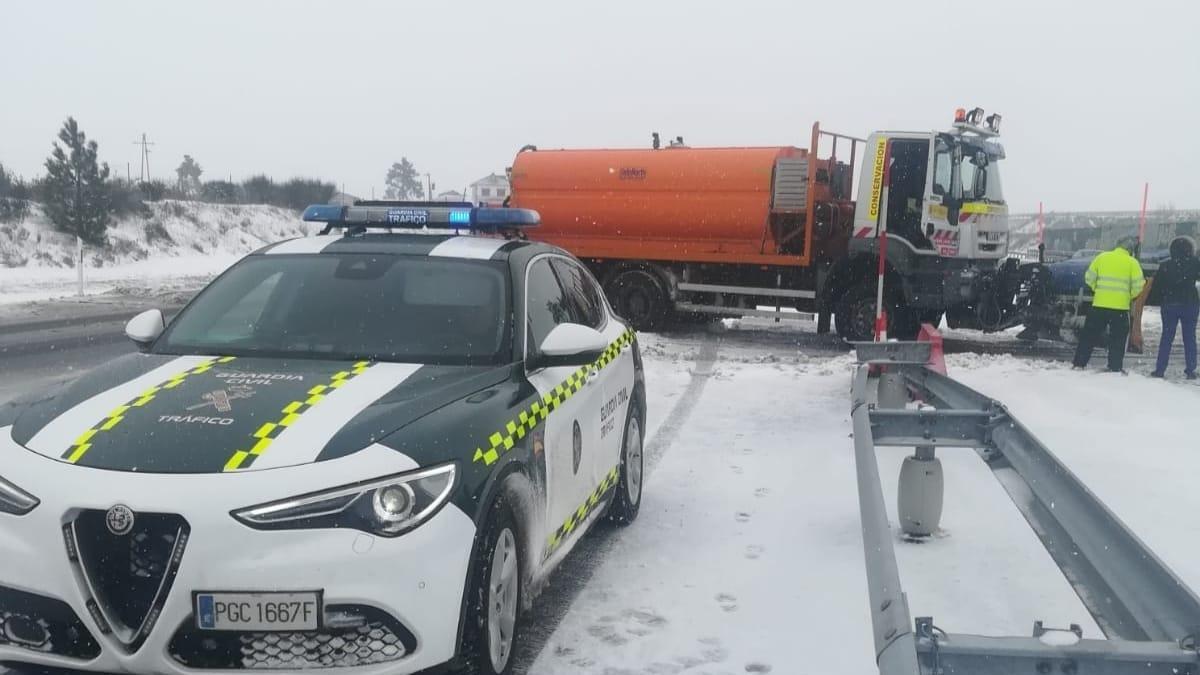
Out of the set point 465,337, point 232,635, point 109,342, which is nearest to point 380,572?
point 232,635

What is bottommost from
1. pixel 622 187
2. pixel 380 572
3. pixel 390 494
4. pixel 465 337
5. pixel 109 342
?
pixel 109 342

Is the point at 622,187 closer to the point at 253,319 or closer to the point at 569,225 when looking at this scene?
the point at 569,225

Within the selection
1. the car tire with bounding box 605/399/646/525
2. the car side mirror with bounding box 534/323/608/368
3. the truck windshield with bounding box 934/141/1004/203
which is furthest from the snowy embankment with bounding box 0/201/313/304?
the car side mirror with bounding box 534/323/608/368

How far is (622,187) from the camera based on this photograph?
15.4 m

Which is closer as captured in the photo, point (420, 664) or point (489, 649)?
Answer: point (420, 664)

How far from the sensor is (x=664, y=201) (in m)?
15.1

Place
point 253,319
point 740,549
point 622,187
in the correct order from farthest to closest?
1. point 622,187
2. point 740,549
3. point 253,319

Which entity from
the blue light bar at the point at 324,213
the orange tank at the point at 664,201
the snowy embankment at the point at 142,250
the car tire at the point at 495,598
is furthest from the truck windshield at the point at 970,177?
the snowy embankment at the point at 142,250

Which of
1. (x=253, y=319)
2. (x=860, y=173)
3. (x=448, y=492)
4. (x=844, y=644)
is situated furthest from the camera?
(x=860, y=173)

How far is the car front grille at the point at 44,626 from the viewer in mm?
2779

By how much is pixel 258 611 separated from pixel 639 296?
13248 mm

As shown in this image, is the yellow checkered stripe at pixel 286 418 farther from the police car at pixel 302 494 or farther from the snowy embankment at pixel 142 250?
the snowy embankment at pixel 142 250

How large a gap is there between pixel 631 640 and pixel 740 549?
1.33m

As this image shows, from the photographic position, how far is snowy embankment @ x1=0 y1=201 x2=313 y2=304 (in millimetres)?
24125
